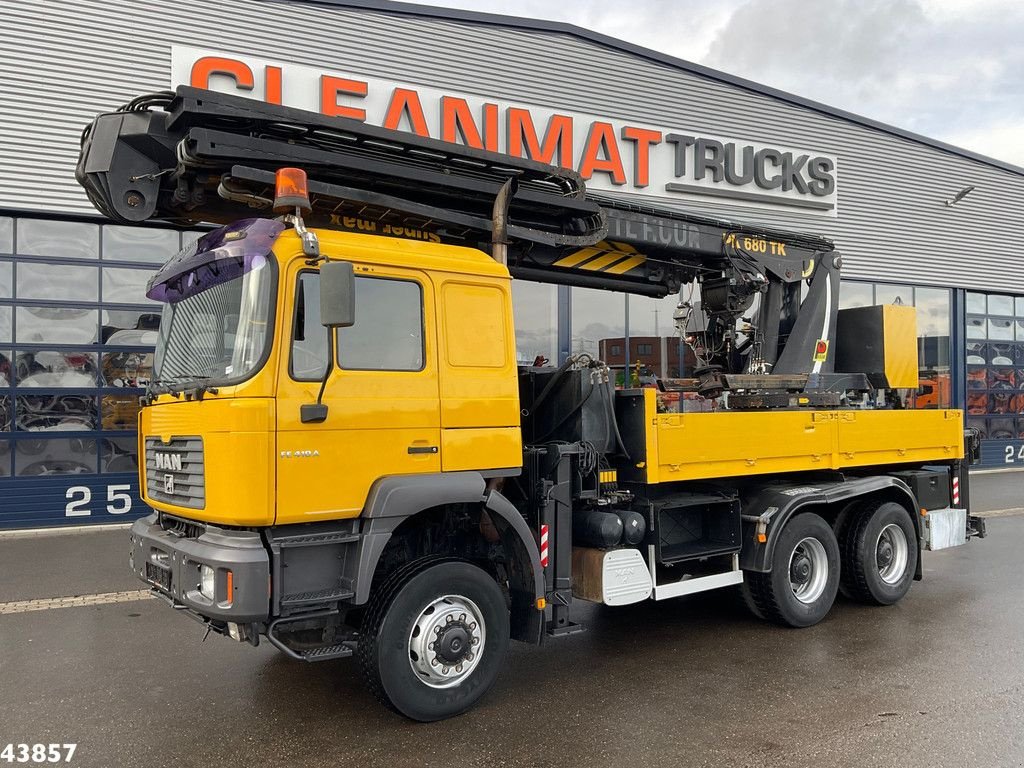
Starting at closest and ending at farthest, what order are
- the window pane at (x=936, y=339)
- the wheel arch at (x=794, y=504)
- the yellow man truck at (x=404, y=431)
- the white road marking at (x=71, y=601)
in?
the yellow man truck at (x=404, y=431)
the wheel arch at (x=794, y=504)
the white road marking at (x=71, y=601)
the window pane at (x=936, y=339)

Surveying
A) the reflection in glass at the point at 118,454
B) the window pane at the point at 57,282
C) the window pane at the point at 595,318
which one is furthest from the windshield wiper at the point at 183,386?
the window pane at the point at 595,318

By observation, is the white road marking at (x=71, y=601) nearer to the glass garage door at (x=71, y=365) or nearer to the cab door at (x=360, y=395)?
the cab door at (x=360, y=395)

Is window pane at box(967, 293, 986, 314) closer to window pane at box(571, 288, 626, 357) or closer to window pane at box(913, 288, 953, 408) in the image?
window pane at box(913, 288, 953, 408)

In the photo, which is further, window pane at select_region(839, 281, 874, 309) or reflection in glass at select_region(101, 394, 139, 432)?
window pane at select_region(839, 281, 874, 309)

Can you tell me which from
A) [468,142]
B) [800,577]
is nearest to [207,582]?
[800,577]

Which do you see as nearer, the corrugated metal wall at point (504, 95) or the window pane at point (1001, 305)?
the corrugated metal wall at point (504, 95)

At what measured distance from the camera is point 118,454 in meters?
11.8

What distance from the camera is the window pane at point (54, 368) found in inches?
450

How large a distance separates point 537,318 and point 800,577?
817 cm

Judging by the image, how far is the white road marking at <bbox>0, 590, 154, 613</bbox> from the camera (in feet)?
23.8

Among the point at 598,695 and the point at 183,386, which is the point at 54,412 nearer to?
the point at 183,386

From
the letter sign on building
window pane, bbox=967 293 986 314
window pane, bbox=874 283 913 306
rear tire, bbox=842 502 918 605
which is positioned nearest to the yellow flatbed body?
rear tire, bbox=842 502 918 605

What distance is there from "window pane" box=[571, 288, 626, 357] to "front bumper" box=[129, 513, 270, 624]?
34.6 ft

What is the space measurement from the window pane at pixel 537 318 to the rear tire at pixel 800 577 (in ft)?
23.2
